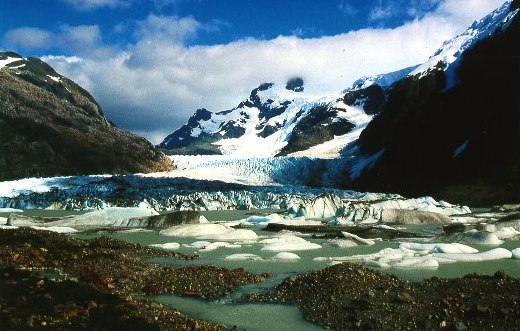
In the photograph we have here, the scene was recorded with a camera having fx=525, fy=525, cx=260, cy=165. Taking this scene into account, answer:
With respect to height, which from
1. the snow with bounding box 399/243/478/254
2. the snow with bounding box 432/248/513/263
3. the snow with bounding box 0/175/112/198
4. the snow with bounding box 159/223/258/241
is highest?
the snow with bounding box 0/175/112/198

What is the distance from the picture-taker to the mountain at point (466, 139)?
262ft

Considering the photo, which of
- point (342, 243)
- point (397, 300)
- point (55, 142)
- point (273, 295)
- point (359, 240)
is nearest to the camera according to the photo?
point (397, 300)

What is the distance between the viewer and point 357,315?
1188cm

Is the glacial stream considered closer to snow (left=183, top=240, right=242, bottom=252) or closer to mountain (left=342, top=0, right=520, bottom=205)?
snow (left=183, top=240, right=242, bottom=252)

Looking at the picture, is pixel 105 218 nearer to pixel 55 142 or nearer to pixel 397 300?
pixel 397 300

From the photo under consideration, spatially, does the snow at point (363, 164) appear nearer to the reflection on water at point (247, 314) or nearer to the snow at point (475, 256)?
the snow at point (475, 256)

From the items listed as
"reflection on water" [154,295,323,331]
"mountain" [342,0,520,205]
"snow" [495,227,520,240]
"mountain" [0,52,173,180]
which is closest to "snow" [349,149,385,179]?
"mountain" [342,0,520,205]

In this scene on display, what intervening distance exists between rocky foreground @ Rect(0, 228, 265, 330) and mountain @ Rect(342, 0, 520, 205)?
219 ft

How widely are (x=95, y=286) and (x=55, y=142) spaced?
394ft

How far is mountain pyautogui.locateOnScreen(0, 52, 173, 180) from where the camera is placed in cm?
11731

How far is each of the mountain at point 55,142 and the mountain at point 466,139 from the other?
58052mm

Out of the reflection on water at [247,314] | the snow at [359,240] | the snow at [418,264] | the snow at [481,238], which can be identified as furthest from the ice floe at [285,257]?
the snow at [481,238]

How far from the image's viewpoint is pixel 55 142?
415 feet

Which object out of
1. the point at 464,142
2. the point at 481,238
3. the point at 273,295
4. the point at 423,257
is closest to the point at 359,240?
the point at 481,238
